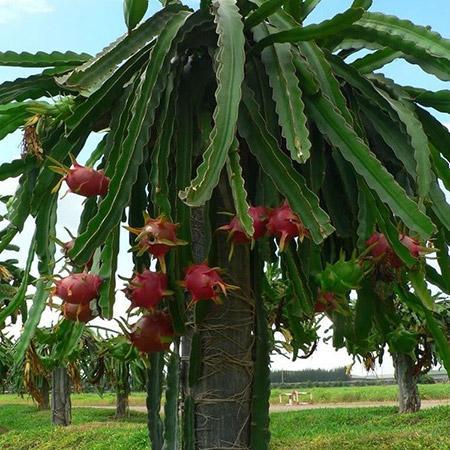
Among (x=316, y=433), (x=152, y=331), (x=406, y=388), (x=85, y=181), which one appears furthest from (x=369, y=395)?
(x=85, y=181)

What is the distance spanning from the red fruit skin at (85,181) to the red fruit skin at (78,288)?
0.58 ft

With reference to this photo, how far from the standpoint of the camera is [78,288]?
141cm

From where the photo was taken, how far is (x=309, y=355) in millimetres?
2195

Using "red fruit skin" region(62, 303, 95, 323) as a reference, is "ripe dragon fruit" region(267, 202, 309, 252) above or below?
above

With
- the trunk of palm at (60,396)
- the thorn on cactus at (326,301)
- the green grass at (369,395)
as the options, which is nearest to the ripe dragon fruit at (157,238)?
the thorn on cactus at (326,301)

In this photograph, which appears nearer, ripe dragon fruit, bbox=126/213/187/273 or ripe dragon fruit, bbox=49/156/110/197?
ripe dragon fruit, bbox=126/213/187/273

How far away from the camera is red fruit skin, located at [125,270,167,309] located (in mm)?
1358

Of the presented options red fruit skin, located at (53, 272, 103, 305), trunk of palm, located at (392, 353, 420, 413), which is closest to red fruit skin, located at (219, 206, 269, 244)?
red fruit skin, located at (53, 272, 103, 305)

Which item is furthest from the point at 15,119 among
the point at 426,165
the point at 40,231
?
the point at 426,165

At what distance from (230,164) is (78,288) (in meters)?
0.39

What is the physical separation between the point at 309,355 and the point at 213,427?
617 millimetres

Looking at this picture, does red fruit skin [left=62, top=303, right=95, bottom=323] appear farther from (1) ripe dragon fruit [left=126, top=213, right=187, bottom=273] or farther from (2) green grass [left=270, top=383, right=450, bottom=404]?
(2) green grass [left=270, top=383, right=450, bottom=404]

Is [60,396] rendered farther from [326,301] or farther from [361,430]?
[326,301]

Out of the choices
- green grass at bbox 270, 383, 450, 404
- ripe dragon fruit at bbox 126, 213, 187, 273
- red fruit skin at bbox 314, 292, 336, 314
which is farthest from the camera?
green grass at bbox 270, 383, 450, 404
